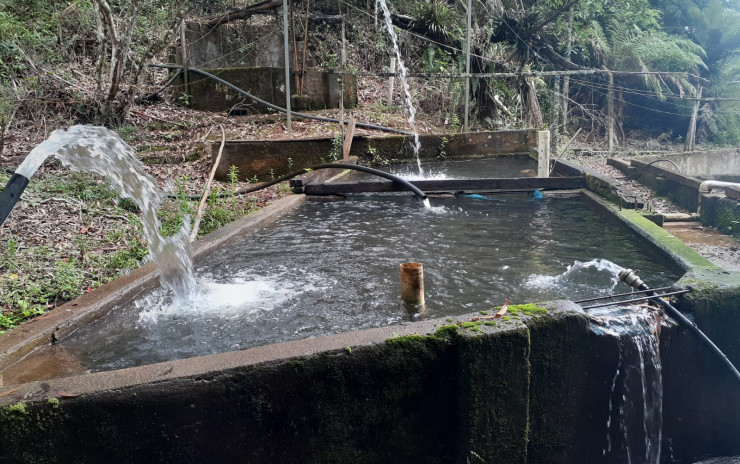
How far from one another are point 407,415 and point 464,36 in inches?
504

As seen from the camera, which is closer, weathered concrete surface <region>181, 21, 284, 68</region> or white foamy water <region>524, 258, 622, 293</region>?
white foamy water <region>524, 258, 622, 293</region>

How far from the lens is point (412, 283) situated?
3631mm

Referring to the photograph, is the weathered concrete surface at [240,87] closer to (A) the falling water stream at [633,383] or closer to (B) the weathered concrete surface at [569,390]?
(A) the falling water stream at [633,383]

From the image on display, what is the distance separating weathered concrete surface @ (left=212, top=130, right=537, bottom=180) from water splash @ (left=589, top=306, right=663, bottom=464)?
22.3ft

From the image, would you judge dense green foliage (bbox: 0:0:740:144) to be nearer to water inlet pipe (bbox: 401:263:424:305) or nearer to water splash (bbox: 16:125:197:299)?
water splash (bbox: 16:125:197:299)

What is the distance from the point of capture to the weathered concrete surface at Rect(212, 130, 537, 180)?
29.6 feet

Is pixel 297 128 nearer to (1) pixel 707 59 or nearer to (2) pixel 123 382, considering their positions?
(2) pixel 123 382

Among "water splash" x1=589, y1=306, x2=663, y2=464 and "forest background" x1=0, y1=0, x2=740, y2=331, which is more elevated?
"forest background" x1=0, y1=0, x2=740, y2=331

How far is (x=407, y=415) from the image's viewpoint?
104 inches

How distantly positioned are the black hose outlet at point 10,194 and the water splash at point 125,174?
54cm

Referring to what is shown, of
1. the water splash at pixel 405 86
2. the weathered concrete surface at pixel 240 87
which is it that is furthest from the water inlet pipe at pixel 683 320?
the weathered concrete surface at pixel 240 87

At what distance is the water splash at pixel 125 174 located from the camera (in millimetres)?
4090

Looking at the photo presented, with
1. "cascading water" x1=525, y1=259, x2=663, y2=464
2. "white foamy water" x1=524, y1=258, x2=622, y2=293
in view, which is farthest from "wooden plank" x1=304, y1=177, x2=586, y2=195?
"cascading water" x1=525, y1=259, x2=663, y2=464

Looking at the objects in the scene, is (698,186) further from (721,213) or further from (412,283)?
(412,283)
